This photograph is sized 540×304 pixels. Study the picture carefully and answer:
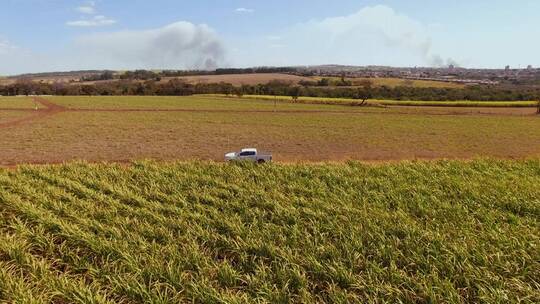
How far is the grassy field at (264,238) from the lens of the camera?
6.19 metres

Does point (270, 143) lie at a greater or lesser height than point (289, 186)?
lesser

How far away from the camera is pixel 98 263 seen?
7051 millimetres

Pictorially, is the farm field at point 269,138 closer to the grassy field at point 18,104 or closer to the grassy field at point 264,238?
the grassy field at point 264,238

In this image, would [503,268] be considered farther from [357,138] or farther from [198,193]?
[357,138]

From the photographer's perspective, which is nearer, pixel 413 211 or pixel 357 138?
pixel 413 211

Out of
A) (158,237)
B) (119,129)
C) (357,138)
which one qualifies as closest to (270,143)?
(357,138)

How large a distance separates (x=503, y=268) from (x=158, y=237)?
23.6 feet

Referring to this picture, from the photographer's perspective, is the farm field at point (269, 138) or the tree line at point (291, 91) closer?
the farm field at point (269, 138)

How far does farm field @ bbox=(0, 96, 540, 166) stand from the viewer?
34.6 metres

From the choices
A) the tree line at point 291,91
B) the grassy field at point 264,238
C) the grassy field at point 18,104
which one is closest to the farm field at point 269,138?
the grassy field at point 264,238

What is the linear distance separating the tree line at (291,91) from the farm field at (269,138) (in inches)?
1925

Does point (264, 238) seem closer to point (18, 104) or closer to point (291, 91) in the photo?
point (18, 104)

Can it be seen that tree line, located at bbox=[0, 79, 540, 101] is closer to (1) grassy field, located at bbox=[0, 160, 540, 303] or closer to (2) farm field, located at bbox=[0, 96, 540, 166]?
(2) farm field, located at bbox=[0, 96, 540, 166]

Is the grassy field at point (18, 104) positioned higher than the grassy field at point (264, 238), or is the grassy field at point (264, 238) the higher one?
the grassy field at point (18, 104)
